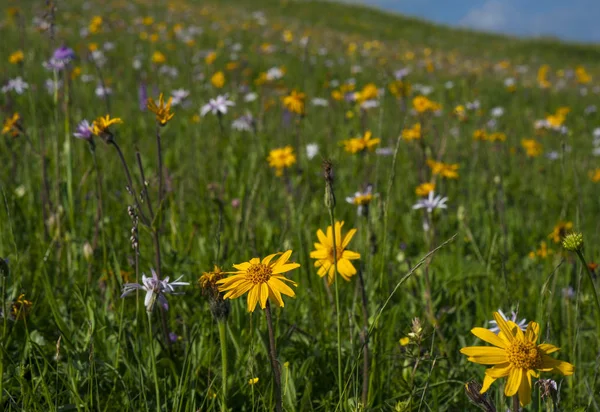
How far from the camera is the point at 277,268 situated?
3.59 feet

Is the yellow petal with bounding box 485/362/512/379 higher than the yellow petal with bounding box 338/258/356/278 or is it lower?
higher

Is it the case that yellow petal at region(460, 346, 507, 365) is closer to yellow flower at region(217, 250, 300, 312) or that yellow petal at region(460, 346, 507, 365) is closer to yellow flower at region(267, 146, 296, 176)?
yellow flower at region(217, 250, 300, 312)

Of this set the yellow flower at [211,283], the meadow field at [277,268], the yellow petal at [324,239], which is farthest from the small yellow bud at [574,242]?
the yellow flower at [211,283]

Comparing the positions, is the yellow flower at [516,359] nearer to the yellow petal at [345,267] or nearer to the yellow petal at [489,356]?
the yellow petal at [489,356]

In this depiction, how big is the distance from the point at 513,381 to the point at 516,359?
40mm

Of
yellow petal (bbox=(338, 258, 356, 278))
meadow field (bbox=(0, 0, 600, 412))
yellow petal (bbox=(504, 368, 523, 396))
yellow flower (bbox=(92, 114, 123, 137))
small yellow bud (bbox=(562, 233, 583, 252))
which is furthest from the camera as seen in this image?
yellow flower (bbox=(92, 114, 123, 137))

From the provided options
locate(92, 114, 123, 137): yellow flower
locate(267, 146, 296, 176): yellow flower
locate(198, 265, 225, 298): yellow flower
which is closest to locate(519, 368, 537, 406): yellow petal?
locate(198, 265, 225, 298): yellow flower

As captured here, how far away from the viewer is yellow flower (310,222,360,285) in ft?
4.31

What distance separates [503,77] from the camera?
492 inches

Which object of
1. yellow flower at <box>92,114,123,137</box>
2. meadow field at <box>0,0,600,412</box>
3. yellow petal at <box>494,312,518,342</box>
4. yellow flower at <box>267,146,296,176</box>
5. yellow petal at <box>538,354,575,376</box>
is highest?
yellow flower at <box>92,114,123,137</box>

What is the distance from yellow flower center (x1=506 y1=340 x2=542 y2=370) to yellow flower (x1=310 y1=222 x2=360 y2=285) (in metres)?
0.45

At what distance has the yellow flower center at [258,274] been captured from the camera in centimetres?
110

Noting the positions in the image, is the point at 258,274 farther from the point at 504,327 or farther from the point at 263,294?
the point at 504,327

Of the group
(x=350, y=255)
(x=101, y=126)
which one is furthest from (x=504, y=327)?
(x=101, y=126)
